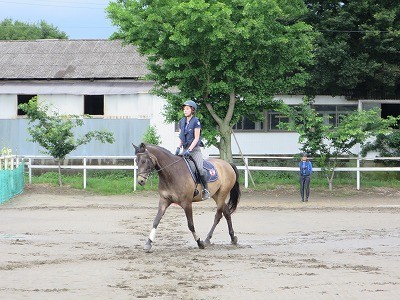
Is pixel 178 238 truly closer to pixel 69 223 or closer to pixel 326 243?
pixel 326 243

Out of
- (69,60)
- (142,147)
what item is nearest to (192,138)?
(142,147)

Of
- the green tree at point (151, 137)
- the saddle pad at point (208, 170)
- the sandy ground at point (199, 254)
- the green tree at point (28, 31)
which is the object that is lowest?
the sandy ground at point (199, 254)

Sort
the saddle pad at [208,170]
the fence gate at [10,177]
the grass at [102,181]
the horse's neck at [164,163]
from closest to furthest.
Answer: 1. the horse's neck at [164,163]
2. the saddle pad at [208,170]
3. the fence gate at [10,177]
4. the grass at [102,181]

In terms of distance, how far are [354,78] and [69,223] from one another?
18074 millimetres

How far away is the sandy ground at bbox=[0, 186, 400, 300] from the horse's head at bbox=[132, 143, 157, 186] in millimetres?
1411

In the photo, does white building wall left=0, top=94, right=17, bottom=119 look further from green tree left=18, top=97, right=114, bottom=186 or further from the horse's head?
the horse's head

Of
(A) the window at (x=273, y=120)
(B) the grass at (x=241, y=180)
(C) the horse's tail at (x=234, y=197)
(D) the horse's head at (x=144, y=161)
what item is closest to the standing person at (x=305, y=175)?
(B) the grass at (x=241, y=180)

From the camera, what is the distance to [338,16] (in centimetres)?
3806

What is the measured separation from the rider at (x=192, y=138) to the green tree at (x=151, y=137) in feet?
71.3

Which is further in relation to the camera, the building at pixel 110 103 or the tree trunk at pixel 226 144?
the building at pixel 110 103

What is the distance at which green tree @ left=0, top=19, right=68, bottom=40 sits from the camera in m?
84.9

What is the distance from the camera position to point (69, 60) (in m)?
45.8

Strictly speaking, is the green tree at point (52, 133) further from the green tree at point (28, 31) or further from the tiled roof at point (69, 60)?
A: the green tree at point (28, 31)

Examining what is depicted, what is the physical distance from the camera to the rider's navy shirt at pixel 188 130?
18.4 m
